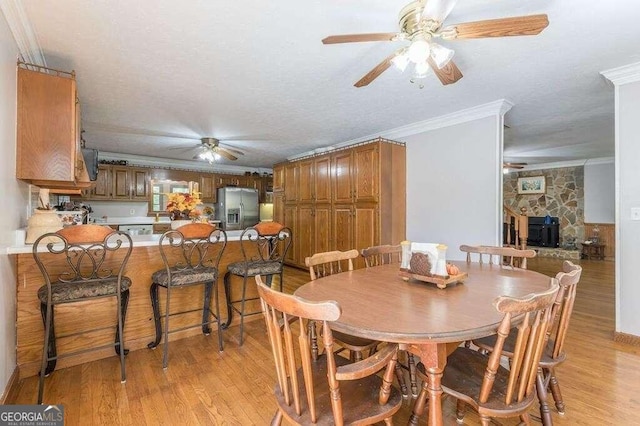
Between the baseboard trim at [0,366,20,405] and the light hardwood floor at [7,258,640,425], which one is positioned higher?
the baseboard trim at [0,366,20,405]

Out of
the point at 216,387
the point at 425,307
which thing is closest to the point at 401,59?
the point at 425,307

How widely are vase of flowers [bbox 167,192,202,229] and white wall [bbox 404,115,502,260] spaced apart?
9.55 feet

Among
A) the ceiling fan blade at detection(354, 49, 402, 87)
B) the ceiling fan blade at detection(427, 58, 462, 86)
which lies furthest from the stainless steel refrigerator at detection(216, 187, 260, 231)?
the ceiling fan blade at detection(427, 58, 462, 86)

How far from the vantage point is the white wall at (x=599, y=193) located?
6855 mm

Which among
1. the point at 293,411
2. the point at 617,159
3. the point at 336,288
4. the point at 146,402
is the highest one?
the point at 617,159

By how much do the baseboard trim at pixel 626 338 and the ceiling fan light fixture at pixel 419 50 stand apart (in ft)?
10.0

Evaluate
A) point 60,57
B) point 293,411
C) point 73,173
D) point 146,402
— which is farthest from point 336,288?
point 60,57

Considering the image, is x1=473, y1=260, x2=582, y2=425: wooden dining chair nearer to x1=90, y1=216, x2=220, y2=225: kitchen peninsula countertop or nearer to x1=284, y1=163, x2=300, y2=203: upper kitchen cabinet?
x1=284, y1=163, x2=300, y2=203: upper kitchen cabinet

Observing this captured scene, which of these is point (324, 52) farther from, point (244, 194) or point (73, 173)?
point (244, 194)

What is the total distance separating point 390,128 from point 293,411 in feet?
13.1

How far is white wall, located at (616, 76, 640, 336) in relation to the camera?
8.68 feet

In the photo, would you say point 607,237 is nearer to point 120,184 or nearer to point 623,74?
point 623,74

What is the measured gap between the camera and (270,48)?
2.27m

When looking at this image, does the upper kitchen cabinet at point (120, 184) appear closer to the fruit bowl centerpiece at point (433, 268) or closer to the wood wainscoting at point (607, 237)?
the fruit bowl centerpiece at point (433, 268)
